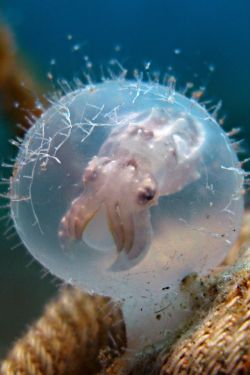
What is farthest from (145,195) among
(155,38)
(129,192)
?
(155,38)

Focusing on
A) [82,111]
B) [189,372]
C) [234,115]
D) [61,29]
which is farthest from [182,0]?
[189,372]

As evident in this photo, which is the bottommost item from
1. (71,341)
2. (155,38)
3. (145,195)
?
(71,341)

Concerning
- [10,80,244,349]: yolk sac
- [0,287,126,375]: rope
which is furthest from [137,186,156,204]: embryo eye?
[0,287,126,375]: rope

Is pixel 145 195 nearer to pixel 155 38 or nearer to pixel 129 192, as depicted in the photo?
pixel 129 192

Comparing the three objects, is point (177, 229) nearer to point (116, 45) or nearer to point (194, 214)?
point (194, 214)

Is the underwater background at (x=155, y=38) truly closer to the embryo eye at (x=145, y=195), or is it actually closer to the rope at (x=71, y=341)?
the rope at (x=71, y=341)

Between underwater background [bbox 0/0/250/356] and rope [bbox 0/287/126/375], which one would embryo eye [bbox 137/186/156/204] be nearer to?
rope [bbox 0/287/126/375]
